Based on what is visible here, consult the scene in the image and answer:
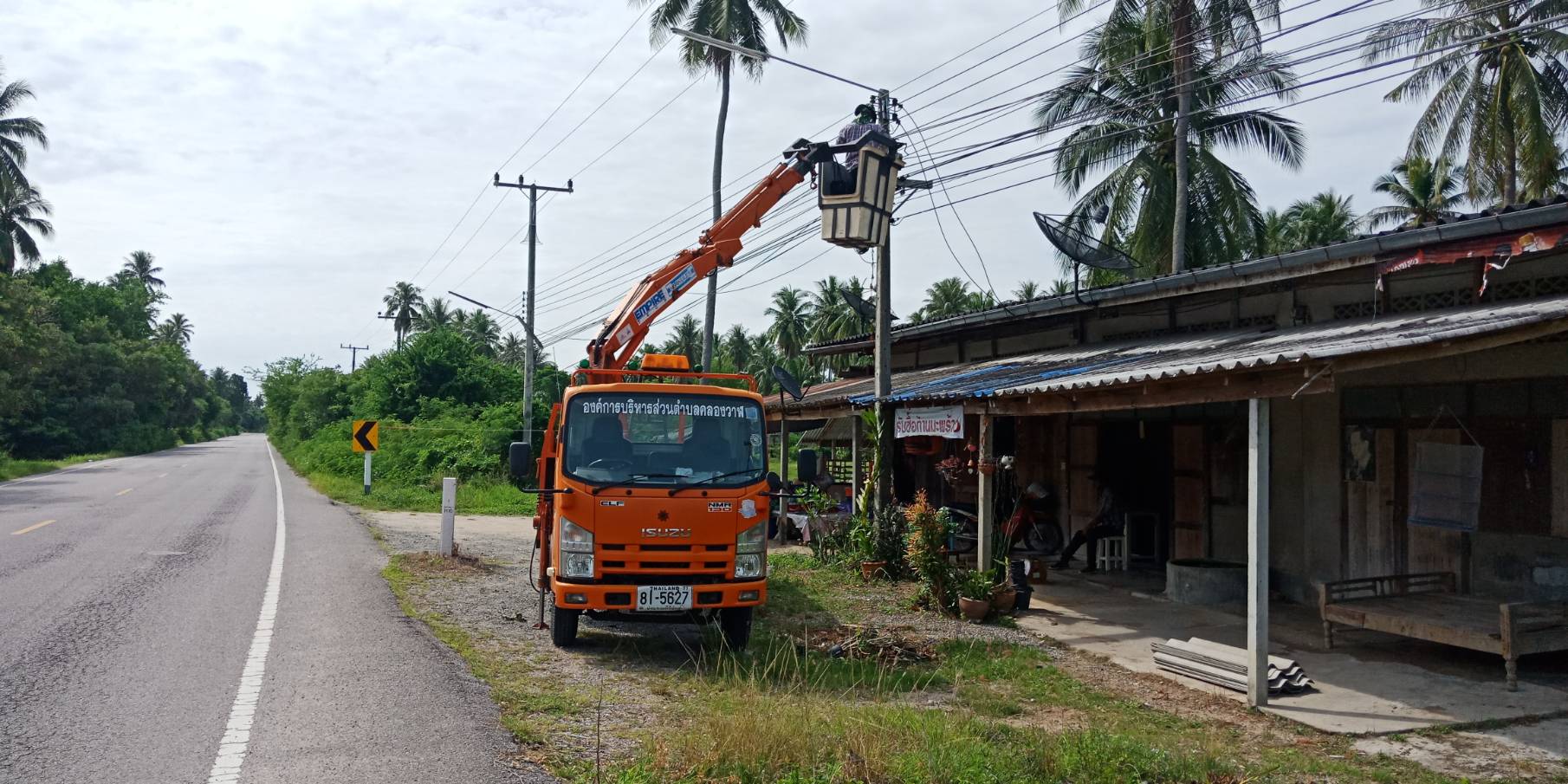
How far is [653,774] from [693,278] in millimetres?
7915

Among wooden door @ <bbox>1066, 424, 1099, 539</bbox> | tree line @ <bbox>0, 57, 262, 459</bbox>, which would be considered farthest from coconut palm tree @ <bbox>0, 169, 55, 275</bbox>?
wooden door @ <bbox>1066, 424, 1099, 539</bbox>

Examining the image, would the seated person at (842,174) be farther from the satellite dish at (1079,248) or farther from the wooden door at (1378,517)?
the wooden door at (1378,517)

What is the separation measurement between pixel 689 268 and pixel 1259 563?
7.24m

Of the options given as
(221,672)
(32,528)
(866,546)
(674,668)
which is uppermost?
(866,546)

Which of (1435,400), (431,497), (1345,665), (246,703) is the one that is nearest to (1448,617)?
(1345,665)

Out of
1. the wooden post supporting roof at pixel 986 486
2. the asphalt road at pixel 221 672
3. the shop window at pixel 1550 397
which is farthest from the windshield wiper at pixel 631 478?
the shop window at pixel 1550 397

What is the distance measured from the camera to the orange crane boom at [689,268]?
38.3ft

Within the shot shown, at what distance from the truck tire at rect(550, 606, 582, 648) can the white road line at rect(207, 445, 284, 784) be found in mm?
2215

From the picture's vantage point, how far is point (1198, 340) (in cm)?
1199

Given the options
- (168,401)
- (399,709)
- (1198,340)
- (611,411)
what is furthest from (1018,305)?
(168,401)

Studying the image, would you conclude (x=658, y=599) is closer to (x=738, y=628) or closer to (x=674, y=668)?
(x=674, y=668)

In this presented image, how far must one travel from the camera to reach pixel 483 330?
287 ft

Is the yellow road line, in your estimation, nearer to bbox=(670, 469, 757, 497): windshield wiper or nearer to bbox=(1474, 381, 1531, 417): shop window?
bbox=(670, 469, 757, 497): windshield wiper

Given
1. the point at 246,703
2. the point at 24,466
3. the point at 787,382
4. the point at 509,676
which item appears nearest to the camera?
the point at 246,703
